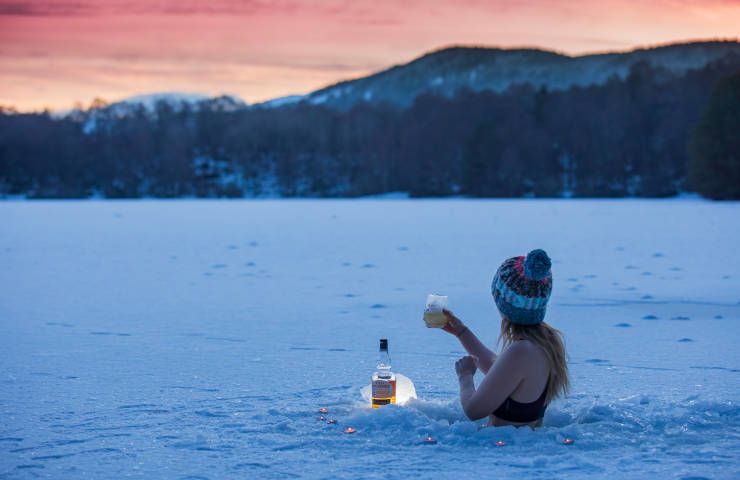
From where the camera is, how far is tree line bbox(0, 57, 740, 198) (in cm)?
8025

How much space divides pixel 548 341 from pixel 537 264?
0.38 metres

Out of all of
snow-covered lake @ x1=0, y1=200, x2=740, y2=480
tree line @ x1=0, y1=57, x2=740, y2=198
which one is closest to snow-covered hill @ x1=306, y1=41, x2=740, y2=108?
tree line @ x1=0, y1=57, x2=740, y2=198

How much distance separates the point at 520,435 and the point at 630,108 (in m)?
88.3

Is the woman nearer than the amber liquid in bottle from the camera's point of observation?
Yes

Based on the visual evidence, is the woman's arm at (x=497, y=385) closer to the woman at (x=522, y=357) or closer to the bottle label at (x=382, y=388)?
the woman at (x=522, y=357)

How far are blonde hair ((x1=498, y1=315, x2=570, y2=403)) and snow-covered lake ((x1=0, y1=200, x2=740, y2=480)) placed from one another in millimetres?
253

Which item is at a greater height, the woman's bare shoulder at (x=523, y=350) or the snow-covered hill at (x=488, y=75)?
the snow-covered hill at (x=488, y=75)

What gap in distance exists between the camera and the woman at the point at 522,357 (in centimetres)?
340

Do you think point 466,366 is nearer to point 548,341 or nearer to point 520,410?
point 520,410

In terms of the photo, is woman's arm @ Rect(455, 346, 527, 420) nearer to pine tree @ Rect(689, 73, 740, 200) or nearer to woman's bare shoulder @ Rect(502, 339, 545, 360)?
woman's bare shoulder @ Rect(502, 339, 545, 360)

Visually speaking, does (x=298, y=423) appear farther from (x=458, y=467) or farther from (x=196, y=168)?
(x=196, y=168)

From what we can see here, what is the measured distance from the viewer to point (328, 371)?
507cm

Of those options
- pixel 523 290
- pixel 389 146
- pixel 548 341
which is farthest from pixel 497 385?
pixel 389 146

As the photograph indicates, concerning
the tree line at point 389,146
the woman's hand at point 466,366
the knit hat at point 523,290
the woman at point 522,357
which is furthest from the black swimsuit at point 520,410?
the tree line at point 389,146
